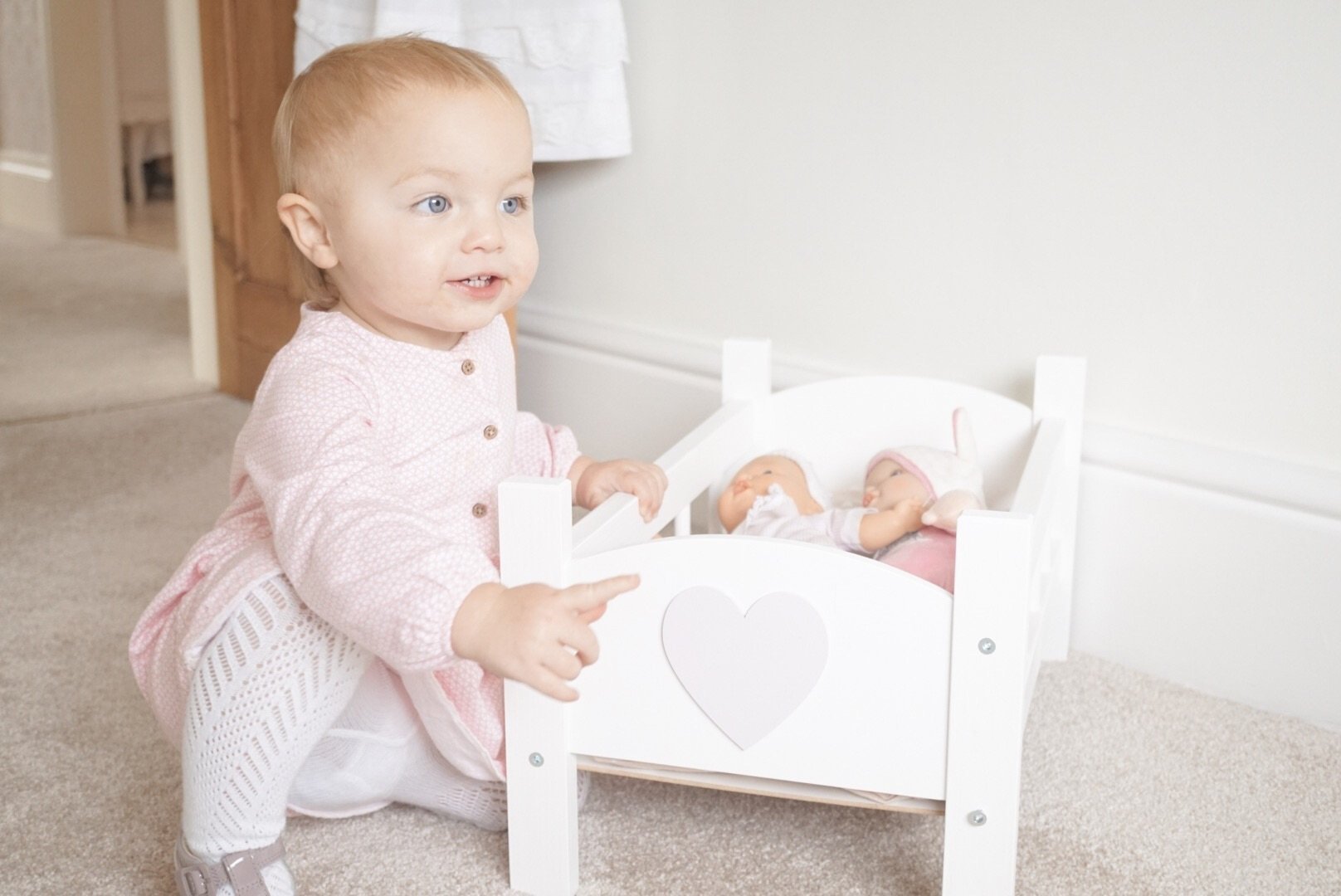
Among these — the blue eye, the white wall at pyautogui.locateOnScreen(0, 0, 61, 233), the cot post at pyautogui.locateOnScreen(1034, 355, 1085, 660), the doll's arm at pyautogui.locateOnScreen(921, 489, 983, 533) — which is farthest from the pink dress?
the white wall at pyautogui.locateOnScreen(0, 0, 61, 233)

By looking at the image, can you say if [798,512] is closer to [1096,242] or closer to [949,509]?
[949,509]

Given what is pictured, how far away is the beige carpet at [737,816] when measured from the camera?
90 centimetres

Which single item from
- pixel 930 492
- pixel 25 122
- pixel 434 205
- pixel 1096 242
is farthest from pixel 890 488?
pixel 25 122

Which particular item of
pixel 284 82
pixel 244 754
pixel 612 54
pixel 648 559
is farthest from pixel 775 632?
pixel 284 82

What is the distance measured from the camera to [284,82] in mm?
1852

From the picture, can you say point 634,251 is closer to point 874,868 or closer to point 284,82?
point 284,82

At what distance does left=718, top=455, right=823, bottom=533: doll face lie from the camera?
46.3 inches

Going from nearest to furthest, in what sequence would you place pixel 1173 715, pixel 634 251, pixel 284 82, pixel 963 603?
pixel 963 603 < pixel 1173 715 < pixel 634 251 < pixel 284 82

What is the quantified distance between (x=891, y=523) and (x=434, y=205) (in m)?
0.47

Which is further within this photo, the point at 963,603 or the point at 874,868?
the point at 874,868

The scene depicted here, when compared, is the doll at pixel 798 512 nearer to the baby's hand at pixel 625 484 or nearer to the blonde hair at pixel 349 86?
the baby's hand at pixel 625 484

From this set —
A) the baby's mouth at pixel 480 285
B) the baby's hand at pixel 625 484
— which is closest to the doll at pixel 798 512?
the baby's hand at pixel 625 484

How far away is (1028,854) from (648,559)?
351mm

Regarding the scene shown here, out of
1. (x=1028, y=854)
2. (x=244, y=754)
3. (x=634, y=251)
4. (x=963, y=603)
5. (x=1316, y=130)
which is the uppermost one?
(x=1316, y=130)
